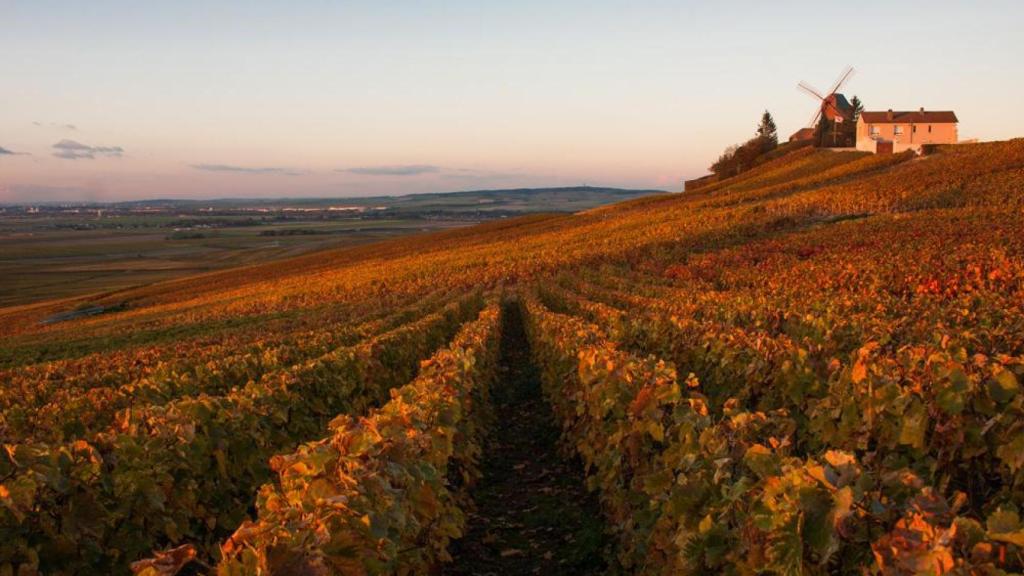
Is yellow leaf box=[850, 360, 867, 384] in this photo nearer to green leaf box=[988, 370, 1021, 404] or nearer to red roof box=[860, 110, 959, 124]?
green leaf box=[988, 370, 1021, 404]

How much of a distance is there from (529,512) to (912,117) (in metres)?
118

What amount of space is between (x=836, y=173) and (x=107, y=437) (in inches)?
3258

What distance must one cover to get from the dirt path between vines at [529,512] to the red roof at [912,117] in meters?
107

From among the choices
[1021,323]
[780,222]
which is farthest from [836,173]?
[1021,323]

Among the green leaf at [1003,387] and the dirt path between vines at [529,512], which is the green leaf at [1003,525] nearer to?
the green leaf at [1003,387]

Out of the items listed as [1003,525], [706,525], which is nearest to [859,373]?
[706,525]

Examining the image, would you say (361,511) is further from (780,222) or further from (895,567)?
(780,222)

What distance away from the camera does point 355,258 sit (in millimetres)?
79500

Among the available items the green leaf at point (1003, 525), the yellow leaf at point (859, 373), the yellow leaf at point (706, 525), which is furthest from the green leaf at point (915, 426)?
the green leaf at point (1003, 525)

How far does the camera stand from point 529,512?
9.79m

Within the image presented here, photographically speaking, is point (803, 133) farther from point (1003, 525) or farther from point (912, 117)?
point (1003, 525)

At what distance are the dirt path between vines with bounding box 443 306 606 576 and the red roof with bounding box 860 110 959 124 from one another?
107453mm

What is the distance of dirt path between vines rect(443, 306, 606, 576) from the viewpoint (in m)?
8.21

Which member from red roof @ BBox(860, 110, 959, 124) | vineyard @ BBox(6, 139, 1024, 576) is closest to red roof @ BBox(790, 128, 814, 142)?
red roof @ BBox(860, 110, 959, 124)
